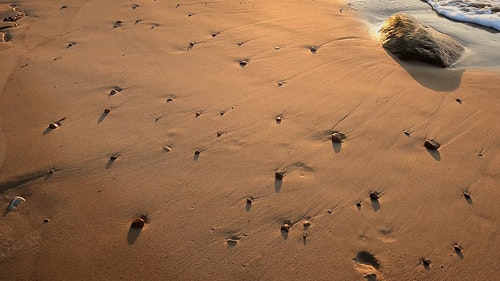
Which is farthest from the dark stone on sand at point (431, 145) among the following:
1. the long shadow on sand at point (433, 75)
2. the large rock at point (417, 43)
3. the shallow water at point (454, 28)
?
the shallow water at point (454, 28)

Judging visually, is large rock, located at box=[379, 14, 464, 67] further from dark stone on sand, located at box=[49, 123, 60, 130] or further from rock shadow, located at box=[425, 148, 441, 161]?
dark stone on sand, located at box=[49, 123, 60, 130]

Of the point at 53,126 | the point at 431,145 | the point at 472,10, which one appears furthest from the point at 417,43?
the point at 53,126

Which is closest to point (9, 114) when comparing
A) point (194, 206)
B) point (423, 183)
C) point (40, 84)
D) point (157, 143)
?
point (40, 84)

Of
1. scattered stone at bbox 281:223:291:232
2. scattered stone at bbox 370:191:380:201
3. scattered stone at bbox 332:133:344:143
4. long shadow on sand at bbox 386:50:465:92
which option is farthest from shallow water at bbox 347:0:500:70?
scattered stone at bbox 281:223:291:232

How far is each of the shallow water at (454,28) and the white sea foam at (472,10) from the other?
8 cm

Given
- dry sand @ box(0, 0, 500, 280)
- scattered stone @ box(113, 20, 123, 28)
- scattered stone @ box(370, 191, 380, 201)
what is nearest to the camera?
dry sand @ box(0, 0, 500, 280)

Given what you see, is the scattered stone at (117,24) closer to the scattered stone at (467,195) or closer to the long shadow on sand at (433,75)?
the long shadow on sand at (433,75)

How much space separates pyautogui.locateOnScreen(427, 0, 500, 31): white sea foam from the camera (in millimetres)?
5289

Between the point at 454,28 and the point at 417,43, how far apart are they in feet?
4.79

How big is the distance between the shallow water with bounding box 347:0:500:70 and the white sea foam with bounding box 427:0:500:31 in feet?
0.26

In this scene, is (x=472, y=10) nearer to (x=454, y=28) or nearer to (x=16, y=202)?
(x=454, y=28)

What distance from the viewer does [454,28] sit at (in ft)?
17.1

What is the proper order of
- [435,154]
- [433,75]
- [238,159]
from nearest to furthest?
1. [238,159]
2. [435,154]
3. [433,75]

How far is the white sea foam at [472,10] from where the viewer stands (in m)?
5.29
